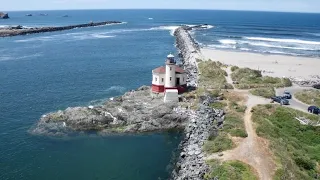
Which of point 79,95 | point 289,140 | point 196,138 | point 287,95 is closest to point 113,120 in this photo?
point 196,138

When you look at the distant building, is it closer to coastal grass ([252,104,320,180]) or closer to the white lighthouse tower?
the white lighthouse tower

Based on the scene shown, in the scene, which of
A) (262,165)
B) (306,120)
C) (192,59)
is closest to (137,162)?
(262,165)

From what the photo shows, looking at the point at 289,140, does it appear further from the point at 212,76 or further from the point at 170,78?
the point at 212,76

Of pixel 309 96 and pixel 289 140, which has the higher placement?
pixel 309 96

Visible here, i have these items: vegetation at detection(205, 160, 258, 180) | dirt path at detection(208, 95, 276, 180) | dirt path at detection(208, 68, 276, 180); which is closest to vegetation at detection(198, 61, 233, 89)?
dirt path at detection(208, 68, 276, 180)

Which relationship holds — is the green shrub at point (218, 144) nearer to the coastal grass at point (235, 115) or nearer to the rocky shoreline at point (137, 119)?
the coastal grass at point (235, 115)

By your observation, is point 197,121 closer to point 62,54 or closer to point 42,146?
point 42,146
